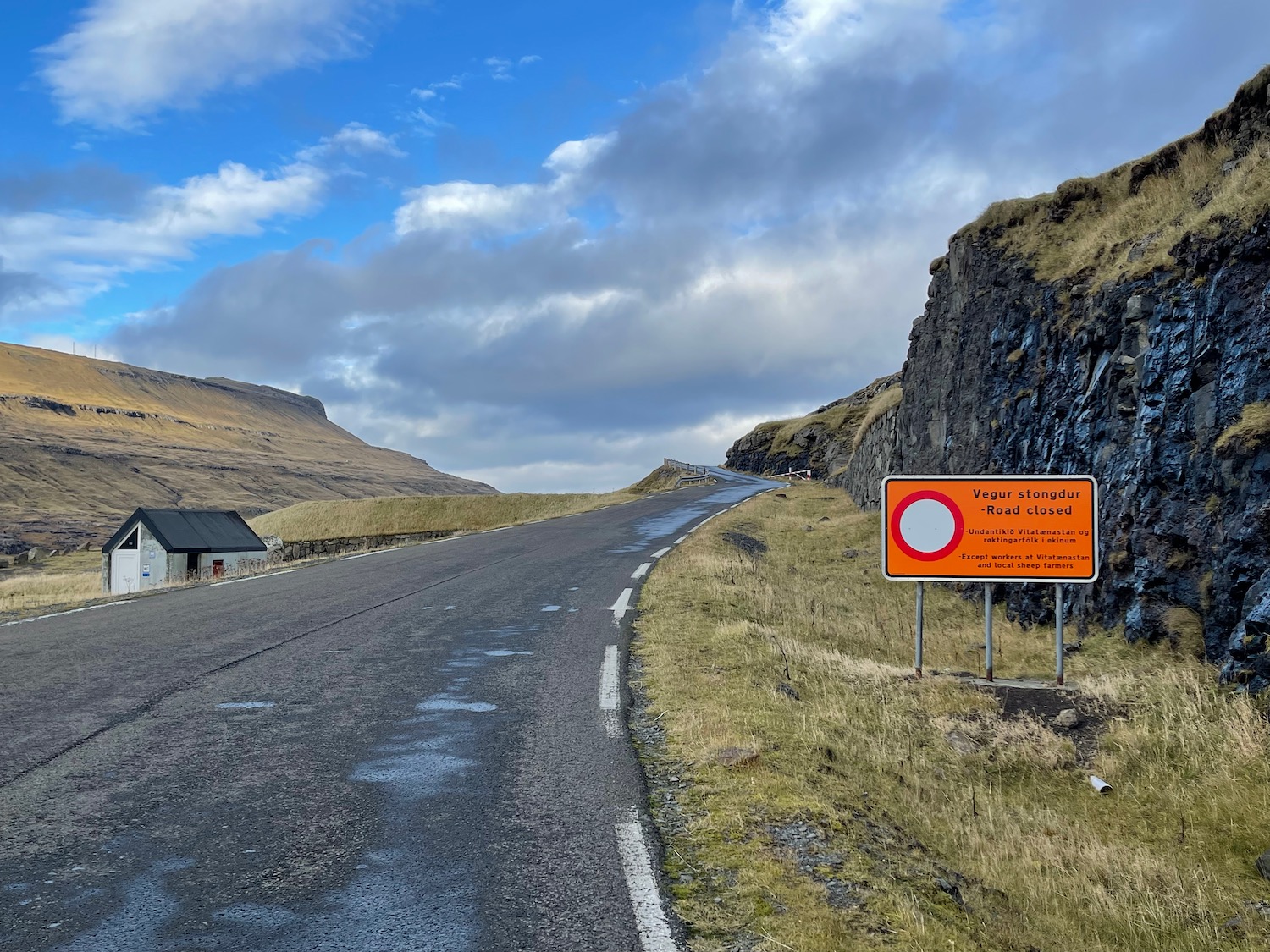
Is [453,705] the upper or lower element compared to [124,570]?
upper

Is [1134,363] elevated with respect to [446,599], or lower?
elevated

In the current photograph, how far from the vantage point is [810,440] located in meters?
75.0

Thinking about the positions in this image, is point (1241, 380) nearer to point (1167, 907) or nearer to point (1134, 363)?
point (1134, 363)

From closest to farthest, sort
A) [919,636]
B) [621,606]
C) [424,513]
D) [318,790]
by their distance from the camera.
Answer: [318,790] → [919,636] → [621,606] → [424,513]

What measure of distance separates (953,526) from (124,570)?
4686 centimetres

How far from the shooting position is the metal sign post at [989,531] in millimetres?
10352

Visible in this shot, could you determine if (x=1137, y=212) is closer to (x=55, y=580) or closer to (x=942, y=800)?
(x=942, y=800)

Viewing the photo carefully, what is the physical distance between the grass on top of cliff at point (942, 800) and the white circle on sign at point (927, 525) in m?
1.62

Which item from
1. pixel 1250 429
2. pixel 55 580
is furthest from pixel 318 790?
pixel 55 580

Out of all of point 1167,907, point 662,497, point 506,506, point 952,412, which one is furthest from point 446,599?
point 506,506

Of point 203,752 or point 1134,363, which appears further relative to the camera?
point 1134,363

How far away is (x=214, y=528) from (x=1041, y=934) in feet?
166

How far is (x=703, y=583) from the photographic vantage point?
51.9 ft

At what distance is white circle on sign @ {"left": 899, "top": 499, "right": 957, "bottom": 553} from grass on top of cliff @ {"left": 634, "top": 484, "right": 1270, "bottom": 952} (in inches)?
63.6
